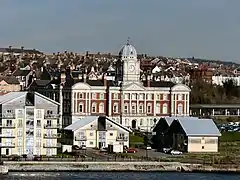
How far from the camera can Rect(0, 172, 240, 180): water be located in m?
39.6

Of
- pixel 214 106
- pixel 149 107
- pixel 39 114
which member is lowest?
pixel 39 114

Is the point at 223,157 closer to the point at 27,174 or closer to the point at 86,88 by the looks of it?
the point at 27,174

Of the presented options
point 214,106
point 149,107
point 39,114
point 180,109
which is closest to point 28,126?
point 39,114

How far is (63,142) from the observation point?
169 ft

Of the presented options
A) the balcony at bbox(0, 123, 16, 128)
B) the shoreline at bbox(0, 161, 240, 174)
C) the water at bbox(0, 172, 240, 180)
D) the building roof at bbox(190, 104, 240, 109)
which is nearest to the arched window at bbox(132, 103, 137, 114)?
the building roof at bbox(190, 104, 240, 109)

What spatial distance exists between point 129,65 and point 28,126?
77.4 feet

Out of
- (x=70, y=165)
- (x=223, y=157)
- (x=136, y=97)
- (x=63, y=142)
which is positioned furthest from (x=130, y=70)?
(x=70, y=165)

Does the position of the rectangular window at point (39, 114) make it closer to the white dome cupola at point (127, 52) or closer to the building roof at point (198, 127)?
the building roof at point (198, 127)

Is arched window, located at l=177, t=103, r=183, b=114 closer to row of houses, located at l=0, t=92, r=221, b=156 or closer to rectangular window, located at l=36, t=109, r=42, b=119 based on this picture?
row of houses, located at l=0, t=92, r=221, b=156

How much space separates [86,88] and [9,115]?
21.1m

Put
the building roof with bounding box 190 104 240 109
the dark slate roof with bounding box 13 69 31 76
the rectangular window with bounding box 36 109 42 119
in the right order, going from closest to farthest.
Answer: the rectangular window with bounding box 36 109 42 119 < the building roof with bounding box 190 104 240 109 < the dark slate roof with bounding box 13 69 31 76

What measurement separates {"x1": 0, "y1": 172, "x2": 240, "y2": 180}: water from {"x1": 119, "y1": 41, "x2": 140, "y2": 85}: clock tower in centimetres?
2573

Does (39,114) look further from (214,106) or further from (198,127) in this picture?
(214,106)

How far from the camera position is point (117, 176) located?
40906mm
